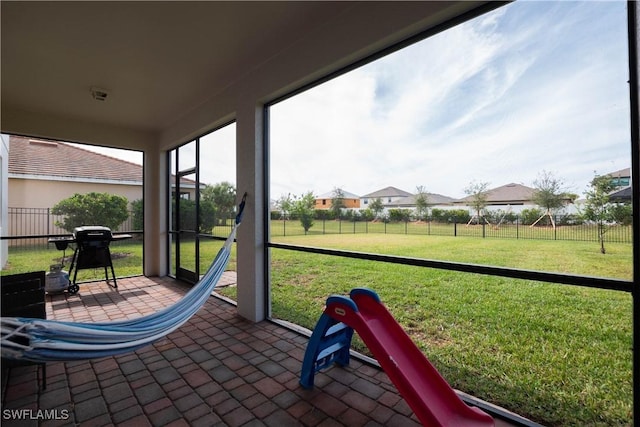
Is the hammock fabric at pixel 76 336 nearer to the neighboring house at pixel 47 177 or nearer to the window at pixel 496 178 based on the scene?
the window at pixel 496 178

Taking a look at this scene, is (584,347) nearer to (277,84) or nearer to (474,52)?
(474,52)

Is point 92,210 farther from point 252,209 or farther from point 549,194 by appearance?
point 549,194

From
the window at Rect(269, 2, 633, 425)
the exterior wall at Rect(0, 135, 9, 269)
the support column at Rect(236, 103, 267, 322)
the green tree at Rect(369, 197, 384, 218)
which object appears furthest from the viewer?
the exterior wall at Rect(0, 135, 9, 269)

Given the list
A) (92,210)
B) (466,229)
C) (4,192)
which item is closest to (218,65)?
(466,229)

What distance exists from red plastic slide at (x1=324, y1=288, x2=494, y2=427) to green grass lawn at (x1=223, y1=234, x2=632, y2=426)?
557mm

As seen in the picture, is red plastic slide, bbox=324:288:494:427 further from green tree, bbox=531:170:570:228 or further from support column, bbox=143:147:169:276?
support column, bbox=143:147:169:276

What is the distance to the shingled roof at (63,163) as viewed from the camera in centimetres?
565

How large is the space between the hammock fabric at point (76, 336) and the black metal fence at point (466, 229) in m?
1.57

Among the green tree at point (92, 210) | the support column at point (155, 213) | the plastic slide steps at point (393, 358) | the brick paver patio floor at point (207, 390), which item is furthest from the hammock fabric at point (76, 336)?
the green tree at point (92, 210)

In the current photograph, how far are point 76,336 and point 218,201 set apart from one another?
3.20m

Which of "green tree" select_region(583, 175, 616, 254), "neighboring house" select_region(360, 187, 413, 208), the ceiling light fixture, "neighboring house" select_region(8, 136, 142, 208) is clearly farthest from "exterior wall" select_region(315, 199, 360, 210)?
"neighboring house" select_region(8, 136, 142, 208)

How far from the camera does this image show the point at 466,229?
2195mm

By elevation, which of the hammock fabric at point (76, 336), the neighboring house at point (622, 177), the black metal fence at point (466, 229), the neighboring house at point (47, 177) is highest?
the neighboring house at point (47, 177)

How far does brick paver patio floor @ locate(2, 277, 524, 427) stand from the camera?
5.67 ft
